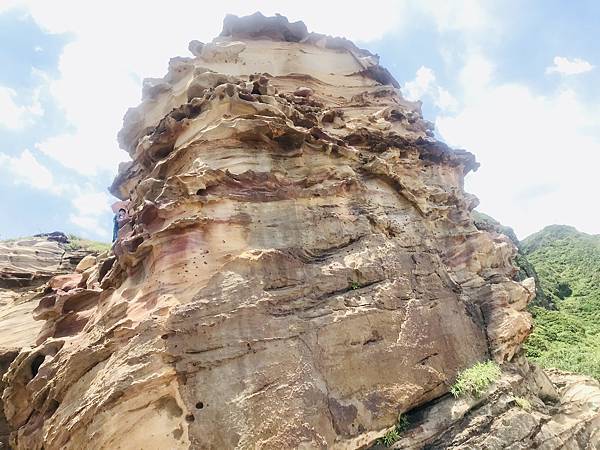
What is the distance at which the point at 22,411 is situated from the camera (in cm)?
1227

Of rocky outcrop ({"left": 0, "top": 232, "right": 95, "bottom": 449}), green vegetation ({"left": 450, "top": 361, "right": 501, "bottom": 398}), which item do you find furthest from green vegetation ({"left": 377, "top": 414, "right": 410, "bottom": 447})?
rocky outcrop ({"left": 0, "top": 232, "right": 95, "bottom": 449})

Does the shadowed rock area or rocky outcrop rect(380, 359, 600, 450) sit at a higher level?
the shadowed rock area

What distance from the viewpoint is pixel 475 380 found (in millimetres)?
11195

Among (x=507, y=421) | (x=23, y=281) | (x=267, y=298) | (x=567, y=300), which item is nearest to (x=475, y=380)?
(x=507, y=421)

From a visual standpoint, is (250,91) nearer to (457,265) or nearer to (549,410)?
(457,265)

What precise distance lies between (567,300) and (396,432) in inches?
1599

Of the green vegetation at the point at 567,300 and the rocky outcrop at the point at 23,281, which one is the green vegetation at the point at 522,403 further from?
the rocky outcrop at the point at 23,281

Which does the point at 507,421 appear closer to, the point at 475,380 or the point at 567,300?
the point at 475,380

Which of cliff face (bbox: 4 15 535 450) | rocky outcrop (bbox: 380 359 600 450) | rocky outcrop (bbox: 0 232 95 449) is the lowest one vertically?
rocky outcrop (bbox: 380 359 600 450)

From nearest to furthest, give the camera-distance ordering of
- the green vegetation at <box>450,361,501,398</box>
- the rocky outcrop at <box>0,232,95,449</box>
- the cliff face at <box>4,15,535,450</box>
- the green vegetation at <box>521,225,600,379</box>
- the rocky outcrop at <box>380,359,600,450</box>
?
1. the cliff face at <box>4,15,535,450</box>
2. the rocky outcrop at <box>380,359,600,450</box>
3. the green vegetation at <box>450,361,501,398</box>
4. the rocky outcrop at <box>0,232,95,449</box>
5. the green vegetation at <box>521,225,600,379</box>

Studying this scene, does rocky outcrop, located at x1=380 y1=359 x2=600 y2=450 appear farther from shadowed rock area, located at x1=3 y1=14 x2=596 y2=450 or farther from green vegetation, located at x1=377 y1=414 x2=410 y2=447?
shadowed rock area, located at x1=3 y1=14 x2=596 y2=450

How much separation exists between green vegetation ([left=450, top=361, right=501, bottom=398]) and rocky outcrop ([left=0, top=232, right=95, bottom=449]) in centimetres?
1187

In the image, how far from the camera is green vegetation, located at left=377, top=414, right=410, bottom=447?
31.8 ft

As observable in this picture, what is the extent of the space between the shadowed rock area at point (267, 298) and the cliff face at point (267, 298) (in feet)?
0.13
